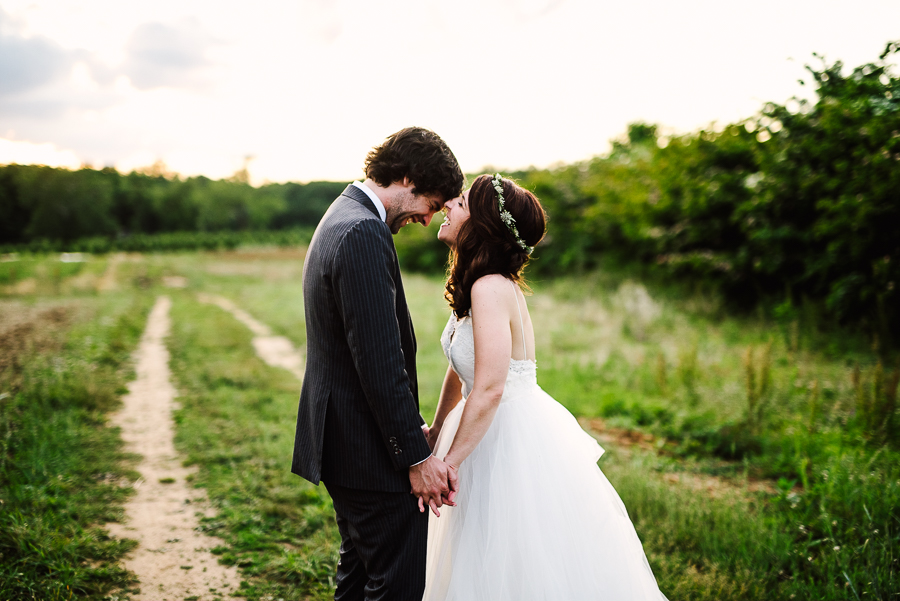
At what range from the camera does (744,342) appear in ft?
27.5

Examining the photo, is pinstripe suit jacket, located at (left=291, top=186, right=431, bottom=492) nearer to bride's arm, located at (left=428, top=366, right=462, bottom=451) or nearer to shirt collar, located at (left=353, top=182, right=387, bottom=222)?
shirt collar, located at (left=353, top=182, right=387, bottom=222)

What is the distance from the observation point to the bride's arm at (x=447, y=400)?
2.70 m

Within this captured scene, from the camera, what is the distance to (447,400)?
9.02 ft

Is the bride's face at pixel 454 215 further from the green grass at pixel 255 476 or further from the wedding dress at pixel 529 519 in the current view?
the green grass at pixel 255 476

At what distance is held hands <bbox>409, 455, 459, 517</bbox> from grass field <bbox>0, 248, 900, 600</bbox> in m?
1.39

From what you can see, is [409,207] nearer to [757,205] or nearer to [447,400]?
[447,400]

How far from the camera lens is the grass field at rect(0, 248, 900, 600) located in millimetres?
3037

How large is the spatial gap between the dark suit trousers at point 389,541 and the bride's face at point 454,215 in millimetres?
1201

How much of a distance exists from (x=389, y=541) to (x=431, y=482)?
0.28m

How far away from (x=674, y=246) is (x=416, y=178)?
39.3ft

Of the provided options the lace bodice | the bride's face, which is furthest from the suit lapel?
the lace bodice

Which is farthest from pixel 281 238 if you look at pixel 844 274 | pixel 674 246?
pixel 844 274

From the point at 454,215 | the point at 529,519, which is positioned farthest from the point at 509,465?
the point at 454,215

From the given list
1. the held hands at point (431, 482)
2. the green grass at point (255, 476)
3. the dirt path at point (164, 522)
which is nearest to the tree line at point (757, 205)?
the held hands at point (431, 482)
